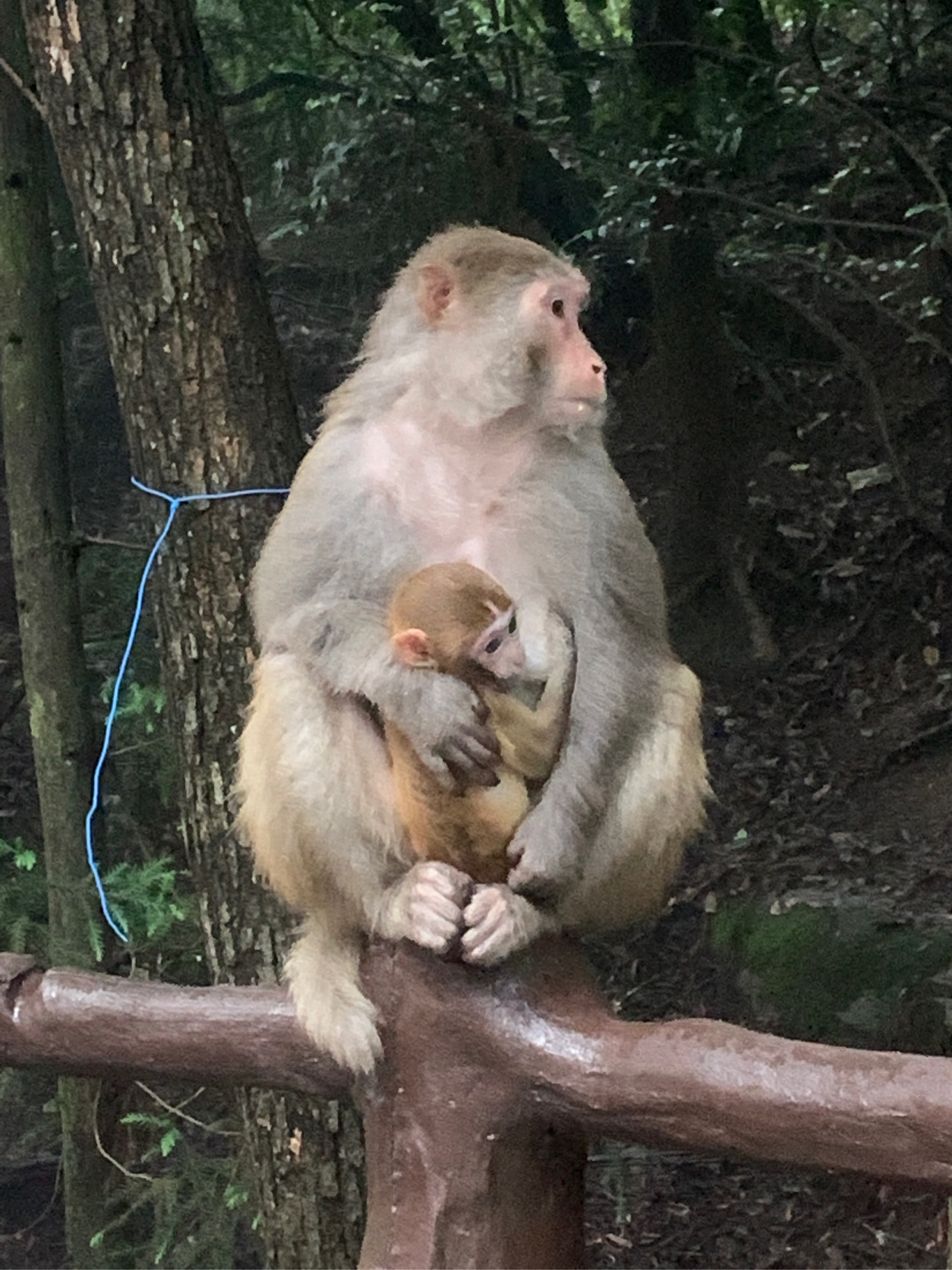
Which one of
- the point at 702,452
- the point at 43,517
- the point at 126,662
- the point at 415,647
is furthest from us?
the point at 702,452

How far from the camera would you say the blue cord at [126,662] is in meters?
3.06

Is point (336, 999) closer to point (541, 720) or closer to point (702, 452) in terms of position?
point (541, 720)

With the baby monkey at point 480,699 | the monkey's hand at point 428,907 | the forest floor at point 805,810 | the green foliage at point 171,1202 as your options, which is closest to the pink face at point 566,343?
the baby monkey at point 480,699

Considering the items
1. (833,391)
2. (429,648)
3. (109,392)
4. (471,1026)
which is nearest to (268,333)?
(109,392)

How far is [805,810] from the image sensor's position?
14.4ft

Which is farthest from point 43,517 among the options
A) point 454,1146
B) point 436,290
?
point 454,1146

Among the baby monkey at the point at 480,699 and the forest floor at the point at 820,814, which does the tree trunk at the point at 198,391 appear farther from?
the forest floor at the point at 820,814

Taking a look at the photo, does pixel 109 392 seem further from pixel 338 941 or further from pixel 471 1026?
pixel 471 1026

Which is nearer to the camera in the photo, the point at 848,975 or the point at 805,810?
the point at 848,975

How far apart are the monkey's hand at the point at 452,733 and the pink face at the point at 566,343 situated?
21.7 inches

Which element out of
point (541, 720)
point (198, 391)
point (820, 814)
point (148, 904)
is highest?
point (198, 391)

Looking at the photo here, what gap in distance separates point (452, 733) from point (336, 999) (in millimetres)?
448

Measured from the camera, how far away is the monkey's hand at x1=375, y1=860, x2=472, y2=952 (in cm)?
195

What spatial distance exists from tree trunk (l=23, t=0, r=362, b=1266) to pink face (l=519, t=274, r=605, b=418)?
1048 millimetres
